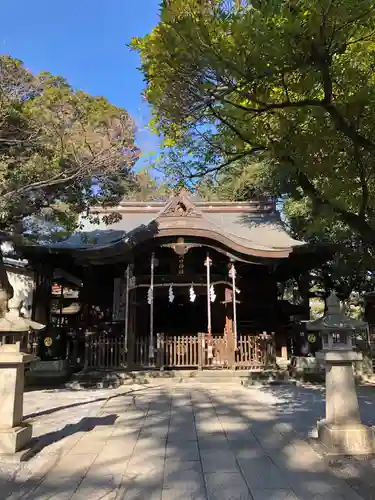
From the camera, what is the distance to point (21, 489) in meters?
4.12

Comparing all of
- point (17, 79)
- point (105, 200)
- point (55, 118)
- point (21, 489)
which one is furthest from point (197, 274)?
point (21, 489)

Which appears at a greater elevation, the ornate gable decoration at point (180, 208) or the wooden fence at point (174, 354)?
the ornate gable decoration at point (180, 208)

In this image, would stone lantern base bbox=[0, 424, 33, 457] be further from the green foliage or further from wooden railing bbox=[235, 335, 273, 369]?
wooden railing bbox=[235, 335, 273, 369]

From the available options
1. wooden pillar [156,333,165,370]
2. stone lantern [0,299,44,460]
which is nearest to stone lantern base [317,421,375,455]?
stone lantern [0,299,44,460]

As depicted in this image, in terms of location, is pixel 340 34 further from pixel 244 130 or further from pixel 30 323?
pixel 30 323

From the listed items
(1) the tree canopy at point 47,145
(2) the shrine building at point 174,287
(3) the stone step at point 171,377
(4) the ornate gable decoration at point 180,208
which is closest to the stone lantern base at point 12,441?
(1) the tree canopy at point 47,145

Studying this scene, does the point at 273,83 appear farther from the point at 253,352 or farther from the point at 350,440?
the point at 253,352

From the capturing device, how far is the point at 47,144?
8.96 metres

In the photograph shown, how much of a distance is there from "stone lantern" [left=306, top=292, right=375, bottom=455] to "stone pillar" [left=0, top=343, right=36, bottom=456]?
157 inches

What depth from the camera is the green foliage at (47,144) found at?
8586 mm

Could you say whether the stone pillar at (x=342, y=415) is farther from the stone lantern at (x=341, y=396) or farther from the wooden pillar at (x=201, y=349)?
the wooden pillar at (x=201, y=349)

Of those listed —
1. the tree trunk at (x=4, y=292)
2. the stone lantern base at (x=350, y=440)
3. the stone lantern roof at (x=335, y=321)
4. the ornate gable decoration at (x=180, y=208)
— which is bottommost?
the stone lantern base at (x=350, y=440)

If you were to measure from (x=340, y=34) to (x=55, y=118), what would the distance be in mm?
6542

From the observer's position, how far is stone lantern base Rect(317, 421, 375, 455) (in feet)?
16.3
